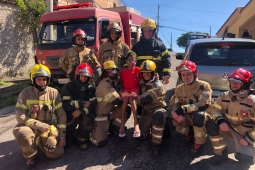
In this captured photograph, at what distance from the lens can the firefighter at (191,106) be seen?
3.66m

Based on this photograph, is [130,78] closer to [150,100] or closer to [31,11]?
[150,100]

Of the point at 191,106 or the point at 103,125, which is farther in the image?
the point at 103,125

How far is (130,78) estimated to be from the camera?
14.5 ft

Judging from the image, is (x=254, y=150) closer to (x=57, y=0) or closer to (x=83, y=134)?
(x=83, y=134)

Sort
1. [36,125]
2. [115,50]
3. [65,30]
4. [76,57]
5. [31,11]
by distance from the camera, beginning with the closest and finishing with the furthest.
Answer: [36,125], [115,50], [76,57], [65,30], [31,11]

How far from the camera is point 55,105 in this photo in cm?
390

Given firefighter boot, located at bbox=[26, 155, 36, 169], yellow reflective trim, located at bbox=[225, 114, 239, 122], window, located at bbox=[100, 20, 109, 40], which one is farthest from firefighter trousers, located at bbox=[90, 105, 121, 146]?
window, located at bbox=[100, 20, 109, 40]

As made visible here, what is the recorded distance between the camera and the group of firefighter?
3.47 metres

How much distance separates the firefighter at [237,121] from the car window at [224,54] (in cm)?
134

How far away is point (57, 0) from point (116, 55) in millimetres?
10251

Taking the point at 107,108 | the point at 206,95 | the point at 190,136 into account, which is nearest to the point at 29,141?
the point at 107,108

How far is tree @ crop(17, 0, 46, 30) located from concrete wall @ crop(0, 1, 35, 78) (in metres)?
0.29

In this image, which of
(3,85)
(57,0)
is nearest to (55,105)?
(3,85)

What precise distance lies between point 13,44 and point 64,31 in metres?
5.07
